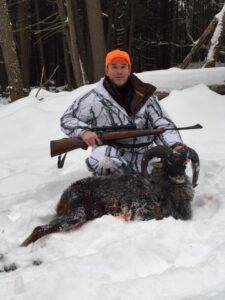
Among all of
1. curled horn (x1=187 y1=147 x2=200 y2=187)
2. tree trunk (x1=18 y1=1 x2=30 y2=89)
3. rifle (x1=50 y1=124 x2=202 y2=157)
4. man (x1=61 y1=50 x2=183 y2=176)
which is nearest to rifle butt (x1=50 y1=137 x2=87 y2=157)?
rifle (x1=50 y1=124 x2=202 y2=157)

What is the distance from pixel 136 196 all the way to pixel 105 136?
95cm

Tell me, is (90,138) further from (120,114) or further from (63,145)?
(120,114)

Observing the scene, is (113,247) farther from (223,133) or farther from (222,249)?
(223,133)

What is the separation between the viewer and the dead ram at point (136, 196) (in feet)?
13.7

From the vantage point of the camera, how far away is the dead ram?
13.7 feet

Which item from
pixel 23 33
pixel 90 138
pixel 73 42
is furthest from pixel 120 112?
pixel 23 33

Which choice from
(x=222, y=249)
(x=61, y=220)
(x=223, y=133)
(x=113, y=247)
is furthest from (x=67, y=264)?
(x=223, y=133)

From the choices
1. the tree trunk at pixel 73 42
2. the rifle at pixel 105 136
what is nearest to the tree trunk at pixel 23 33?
the tree trunk at pixel 73 42

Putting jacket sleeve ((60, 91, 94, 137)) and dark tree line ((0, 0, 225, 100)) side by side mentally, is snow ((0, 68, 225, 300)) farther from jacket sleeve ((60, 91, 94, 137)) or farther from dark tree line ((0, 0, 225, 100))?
dark tree line ((0, 0, 225, 100))

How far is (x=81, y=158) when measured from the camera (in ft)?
21.9

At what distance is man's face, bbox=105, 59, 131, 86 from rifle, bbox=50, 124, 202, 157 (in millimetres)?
503

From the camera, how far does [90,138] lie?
15.7ft

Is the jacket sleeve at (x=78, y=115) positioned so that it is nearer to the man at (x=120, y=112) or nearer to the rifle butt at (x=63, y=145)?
the man at (x=120, y=112)

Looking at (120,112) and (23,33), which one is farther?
(23,33)
